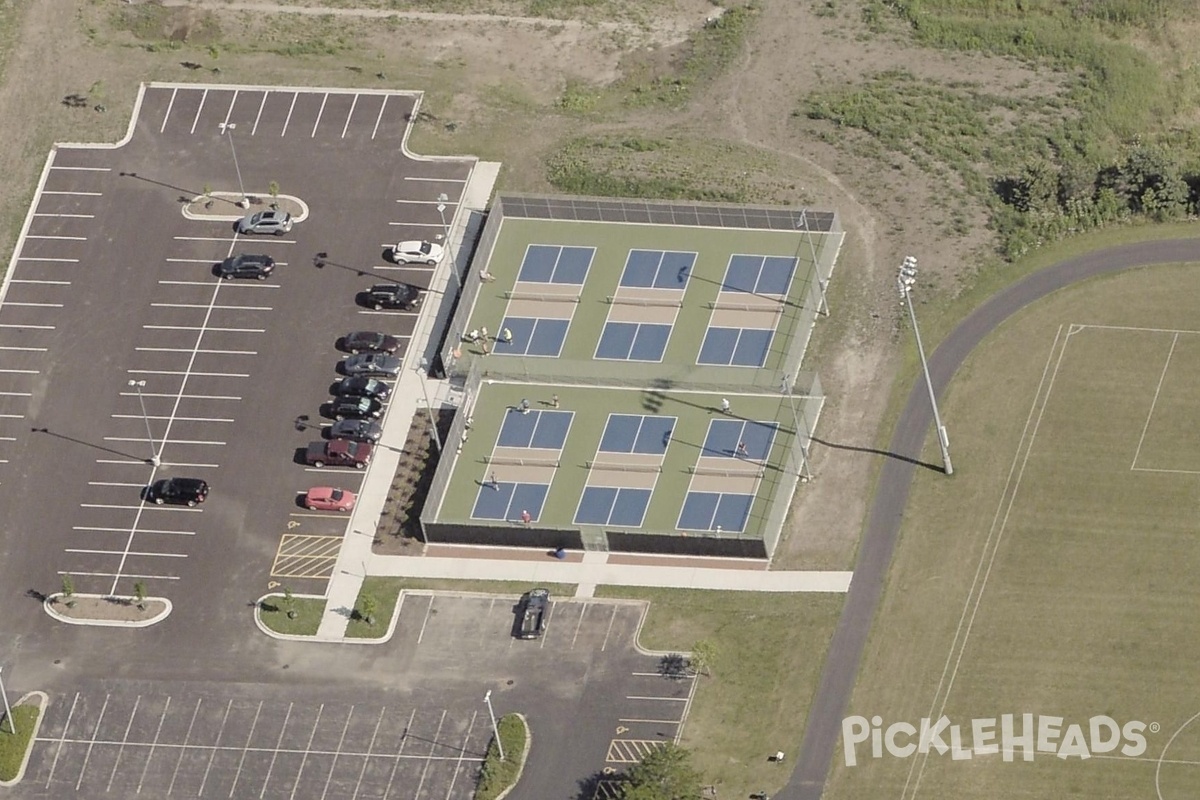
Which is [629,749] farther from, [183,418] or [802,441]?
[183,418]

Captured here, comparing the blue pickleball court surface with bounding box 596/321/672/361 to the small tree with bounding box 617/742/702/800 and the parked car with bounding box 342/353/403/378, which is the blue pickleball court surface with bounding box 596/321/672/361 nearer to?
the parked car with bounding box 342/353/403/378

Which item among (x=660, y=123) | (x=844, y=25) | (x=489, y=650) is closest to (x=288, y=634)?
(x=489, y=650)

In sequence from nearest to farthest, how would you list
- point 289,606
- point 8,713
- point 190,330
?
point 8,713
point 289,606
point 190,330

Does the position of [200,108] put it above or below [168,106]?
above

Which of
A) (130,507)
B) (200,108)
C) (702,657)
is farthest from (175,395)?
(702,657)

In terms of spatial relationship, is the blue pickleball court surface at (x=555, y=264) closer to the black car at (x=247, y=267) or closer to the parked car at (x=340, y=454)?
the parked car at (x=340, y=454)

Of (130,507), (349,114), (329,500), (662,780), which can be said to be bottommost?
(662,780)

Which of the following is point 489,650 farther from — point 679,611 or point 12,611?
point 12,611
